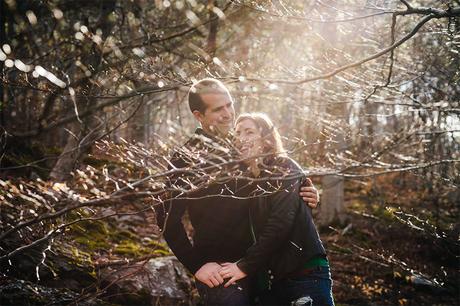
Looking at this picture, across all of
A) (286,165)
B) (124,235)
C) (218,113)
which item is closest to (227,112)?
(218,113)

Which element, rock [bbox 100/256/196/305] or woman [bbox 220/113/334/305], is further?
rock [bbox 100/256/196/305]

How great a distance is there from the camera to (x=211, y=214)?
8.82 ft

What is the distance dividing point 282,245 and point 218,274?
0.42m

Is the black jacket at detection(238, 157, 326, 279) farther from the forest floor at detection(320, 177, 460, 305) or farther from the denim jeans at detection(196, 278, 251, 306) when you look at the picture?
the forest floor at detection(320, 177, 460, 305)

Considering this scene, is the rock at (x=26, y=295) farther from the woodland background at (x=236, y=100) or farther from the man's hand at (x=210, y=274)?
the man's hand at (x=210, y=274)

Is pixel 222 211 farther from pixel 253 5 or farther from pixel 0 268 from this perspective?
pixel 0 268

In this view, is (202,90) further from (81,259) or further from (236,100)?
(81,259)

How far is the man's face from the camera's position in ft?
9.16

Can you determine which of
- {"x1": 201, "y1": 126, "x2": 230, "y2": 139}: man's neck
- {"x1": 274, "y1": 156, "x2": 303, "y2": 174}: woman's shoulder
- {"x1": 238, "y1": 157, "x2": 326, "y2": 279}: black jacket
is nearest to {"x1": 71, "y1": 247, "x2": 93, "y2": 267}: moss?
{"x1": 201, "y1": 126, "x2": 230, "y2": 139}: man's neck

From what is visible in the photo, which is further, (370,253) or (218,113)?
(370,253)

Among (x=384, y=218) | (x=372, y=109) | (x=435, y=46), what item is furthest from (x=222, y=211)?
(x=372, y=109)

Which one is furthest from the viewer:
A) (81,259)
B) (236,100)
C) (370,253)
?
(370,253)

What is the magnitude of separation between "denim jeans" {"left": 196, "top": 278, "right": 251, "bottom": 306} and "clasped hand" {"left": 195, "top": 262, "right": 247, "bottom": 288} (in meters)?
0.04

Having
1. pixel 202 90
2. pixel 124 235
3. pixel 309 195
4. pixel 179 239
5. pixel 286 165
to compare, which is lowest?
pixel 124 235
